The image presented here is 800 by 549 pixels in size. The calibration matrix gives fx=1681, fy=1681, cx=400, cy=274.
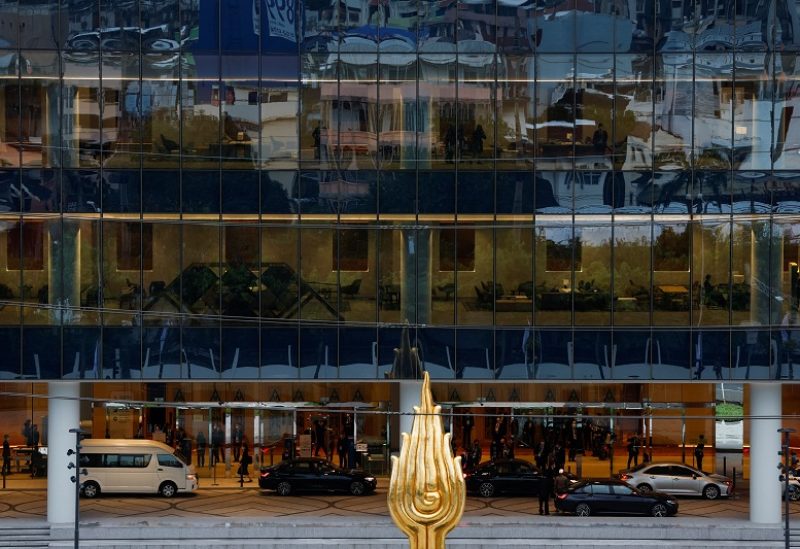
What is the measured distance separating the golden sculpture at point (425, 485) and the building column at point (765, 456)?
24827 mm

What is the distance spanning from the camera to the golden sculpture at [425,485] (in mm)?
31297

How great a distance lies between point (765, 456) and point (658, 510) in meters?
3.92

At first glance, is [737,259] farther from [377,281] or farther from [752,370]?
[377,281]

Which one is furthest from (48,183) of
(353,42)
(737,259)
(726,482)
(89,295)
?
(726,482)

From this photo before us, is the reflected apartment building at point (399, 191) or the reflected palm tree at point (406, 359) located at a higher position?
the reflected apartment building at point (399, 191)

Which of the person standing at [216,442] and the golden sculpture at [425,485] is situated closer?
the golden sculpture at [425,485]

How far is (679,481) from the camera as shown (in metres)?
59.6

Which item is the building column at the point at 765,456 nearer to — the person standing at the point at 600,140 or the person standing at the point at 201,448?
the person standing at the point at 600,140

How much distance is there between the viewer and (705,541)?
5331 cm

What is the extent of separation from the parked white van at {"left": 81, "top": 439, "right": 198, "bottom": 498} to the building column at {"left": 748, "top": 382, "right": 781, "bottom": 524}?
64.9 feet

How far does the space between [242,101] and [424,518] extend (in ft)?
77.8

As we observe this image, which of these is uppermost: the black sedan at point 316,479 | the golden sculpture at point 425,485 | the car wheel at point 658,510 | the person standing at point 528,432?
the golden sculpture at point 425,485

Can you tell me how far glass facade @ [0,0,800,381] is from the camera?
171 ft

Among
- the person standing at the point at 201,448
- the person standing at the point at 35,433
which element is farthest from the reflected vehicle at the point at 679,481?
the person standing at the point at 35,433
